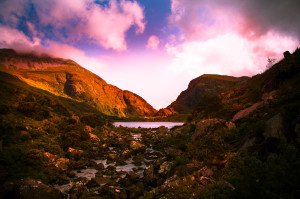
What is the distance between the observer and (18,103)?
86.1ft

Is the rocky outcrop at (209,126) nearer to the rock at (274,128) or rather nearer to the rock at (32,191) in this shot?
the rock at (274,128)

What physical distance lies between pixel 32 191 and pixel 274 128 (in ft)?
60.2

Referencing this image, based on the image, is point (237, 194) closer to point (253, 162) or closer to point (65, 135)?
point (253, 162)

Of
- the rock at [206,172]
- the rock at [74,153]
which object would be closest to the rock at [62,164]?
the rock at [74,153]

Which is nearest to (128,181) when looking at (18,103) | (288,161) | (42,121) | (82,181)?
(82,181)

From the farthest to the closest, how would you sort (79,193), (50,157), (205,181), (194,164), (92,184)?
1. (50,157)
2. (92,184)
3. (194,164)
4. (79,193)
5. (205,181)

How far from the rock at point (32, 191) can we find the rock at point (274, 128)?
17.0m

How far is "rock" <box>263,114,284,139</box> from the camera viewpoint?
31.7 feet

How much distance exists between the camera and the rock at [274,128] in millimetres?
9658

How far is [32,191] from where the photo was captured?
37.8 feet

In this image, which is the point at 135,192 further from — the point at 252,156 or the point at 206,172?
the point at 252,156

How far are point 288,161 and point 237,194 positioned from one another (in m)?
2.22

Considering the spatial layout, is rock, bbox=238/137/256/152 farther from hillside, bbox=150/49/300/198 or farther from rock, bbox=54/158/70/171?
rock, bbox=54/158/70/171

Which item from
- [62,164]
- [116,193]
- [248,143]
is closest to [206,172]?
[248,143]
